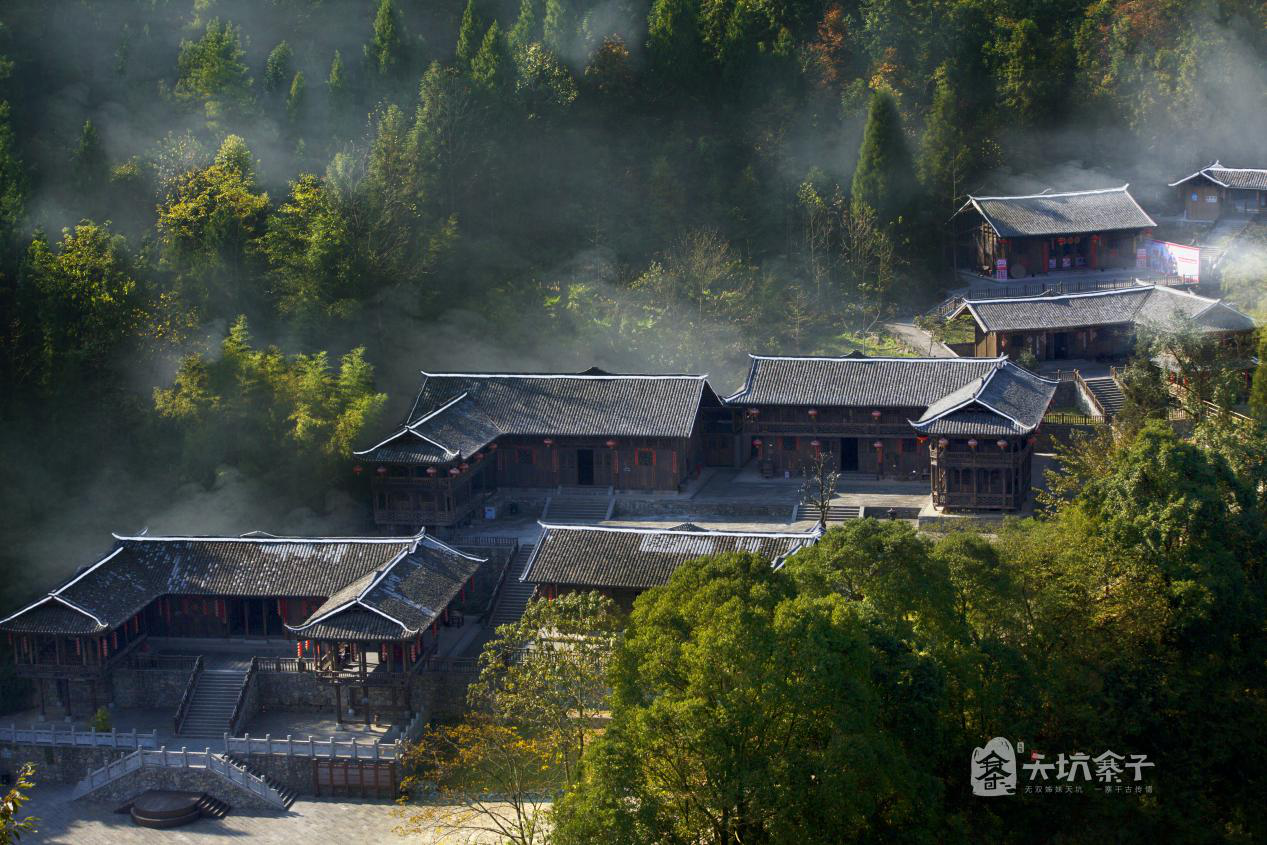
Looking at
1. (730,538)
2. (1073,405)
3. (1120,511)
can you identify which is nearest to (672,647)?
(1120,511)

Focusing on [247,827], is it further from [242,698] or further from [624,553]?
[624,553]

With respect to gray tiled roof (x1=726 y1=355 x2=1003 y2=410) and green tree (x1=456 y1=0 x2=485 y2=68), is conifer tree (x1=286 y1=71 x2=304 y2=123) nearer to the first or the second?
green tree (x1=456 y1=0 x2=485 y2=68)

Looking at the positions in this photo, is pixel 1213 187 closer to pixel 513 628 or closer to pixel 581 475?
pixel 581 475

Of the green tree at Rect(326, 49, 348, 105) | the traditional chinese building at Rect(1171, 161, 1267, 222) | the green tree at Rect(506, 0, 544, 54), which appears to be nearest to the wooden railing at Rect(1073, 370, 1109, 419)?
the traditional chinese building at Rect(1171, 161, 1267, 222)

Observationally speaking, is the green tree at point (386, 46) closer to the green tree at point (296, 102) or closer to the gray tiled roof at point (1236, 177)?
the green tree at point (296, 102)

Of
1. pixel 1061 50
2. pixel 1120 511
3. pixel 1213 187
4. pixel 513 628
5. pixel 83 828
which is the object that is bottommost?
pixel 83 828

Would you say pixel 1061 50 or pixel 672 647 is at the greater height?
pixel 1061 50

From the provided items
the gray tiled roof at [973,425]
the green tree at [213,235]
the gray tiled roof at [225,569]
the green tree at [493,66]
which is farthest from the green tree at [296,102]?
the gray tiled roof at [973,425]
